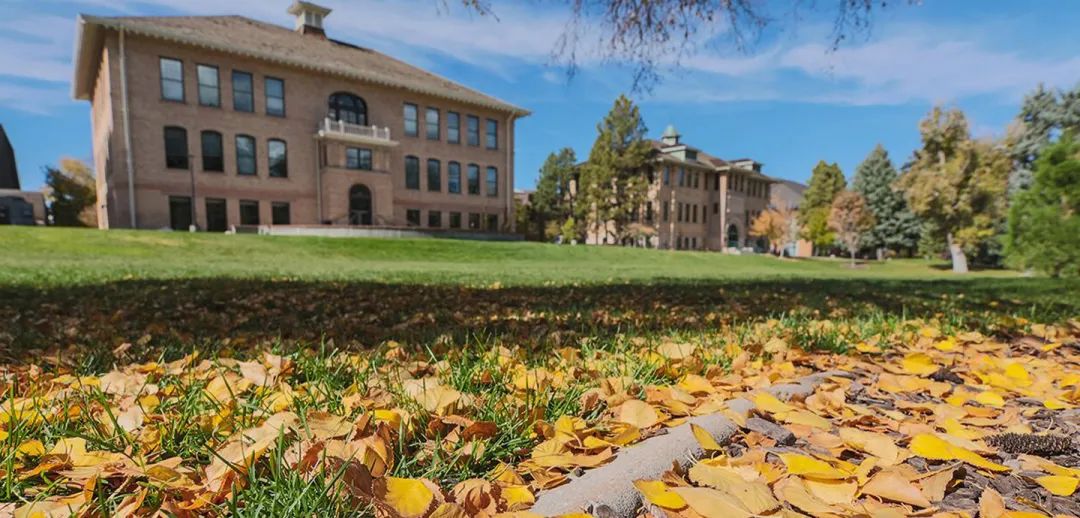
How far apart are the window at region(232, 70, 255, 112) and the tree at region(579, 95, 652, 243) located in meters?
21.2

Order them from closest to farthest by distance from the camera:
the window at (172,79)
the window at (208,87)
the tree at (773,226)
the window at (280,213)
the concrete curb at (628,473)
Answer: the concrete curb at (628,473)
the window at (172,79)
the window at (208,87)
the window at (280,213)
the tree at (773,226)

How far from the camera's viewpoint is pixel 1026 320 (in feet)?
11.2

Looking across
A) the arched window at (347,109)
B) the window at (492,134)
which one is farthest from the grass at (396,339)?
the window at (492,134)

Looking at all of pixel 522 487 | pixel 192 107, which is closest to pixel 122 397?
pixel 522 487

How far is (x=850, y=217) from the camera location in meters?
35.8

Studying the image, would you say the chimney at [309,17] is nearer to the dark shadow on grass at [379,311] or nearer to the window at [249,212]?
the window at [249,212]

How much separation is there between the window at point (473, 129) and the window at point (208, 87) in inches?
518

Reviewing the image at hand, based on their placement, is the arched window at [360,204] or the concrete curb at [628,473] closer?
the concrete curb at [628,473]

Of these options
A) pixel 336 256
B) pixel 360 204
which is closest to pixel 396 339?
pixel 336 256

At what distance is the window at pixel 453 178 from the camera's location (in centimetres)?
3052

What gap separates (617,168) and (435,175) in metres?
13.1

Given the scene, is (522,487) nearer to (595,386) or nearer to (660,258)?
(595,386)

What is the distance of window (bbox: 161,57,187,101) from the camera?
2186 centimetres

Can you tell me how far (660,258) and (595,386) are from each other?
20251mm
